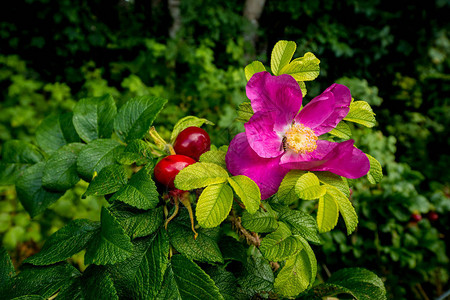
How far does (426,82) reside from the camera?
3.26 meters

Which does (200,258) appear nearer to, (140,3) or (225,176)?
(225,176)

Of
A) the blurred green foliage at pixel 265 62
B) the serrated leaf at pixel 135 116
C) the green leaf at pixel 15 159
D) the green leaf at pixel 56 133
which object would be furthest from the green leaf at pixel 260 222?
the blurred green foliage at pixel 265 62

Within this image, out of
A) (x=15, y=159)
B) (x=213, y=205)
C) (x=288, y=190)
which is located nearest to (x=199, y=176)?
(x=213, y=205)

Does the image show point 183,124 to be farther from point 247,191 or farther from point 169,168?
point 247,191

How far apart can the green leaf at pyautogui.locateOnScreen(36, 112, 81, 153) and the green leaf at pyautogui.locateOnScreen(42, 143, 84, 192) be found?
9 cm

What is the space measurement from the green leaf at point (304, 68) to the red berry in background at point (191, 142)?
24 centimetres

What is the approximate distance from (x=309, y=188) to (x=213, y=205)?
164 mm

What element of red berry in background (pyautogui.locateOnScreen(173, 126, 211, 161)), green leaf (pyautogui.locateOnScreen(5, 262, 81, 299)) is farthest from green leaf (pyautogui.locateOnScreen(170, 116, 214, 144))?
green leaf (pyautogui.locateOnScreen(5, 262, 81, 299))

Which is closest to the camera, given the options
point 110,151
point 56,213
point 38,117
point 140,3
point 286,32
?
point 110,151

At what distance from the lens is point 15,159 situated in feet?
2.55

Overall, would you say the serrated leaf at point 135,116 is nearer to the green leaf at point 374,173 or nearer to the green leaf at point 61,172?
the green leaf at point 61,172

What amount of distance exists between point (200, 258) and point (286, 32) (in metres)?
3.25

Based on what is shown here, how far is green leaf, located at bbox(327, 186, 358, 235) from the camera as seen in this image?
18.1 inches

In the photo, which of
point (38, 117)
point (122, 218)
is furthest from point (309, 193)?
point (38, 117)
